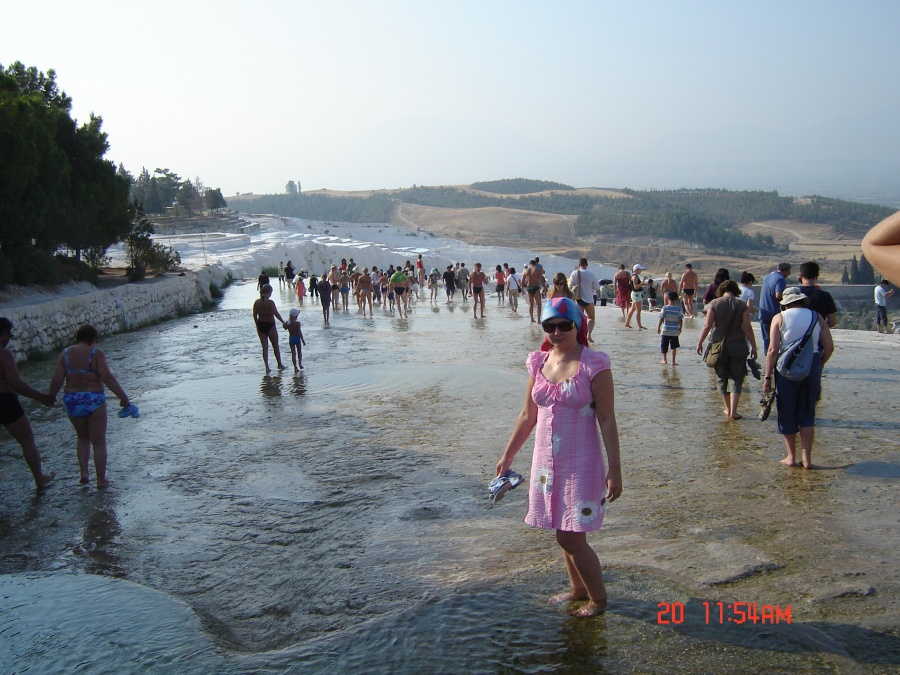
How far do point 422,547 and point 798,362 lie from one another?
3434 millimetres

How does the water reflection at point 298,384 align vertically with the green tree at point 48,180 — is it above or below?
below

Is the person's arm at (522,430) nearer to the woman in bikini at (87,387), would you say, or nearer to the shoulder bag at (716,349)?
the woman in bikini at (87,387)

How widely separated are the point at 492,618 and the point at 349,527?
6.08 feet

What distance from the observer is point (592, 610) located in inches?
160

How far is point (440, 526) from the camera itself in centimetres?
564

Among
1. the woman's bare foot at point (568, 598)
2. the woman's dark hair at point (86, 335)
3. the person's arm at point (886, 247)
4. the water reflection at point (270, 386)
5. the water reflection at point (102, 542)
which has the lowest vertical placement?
the water reflection at point (270, 386)

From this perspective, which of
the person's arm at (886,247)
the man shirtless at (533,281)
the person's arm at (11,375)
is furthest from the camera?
the man shirtless at (533,281)

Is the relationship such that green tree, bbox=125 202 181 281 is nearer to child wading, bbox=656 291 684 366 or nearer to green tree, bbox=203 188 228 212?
child wading, bbox=656 291 684 366

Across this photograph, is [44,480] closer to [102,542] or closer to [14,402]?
Result: [14,402]

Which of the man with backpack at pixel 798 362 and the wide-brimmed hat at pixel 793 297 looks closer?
the man with backpack at pixel 798 362

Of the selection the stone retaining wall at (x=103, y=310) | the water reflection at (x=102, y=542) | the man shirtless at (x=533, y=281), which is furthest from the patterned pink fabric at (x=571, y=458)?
the man shirtless at (x=533, y=281)
